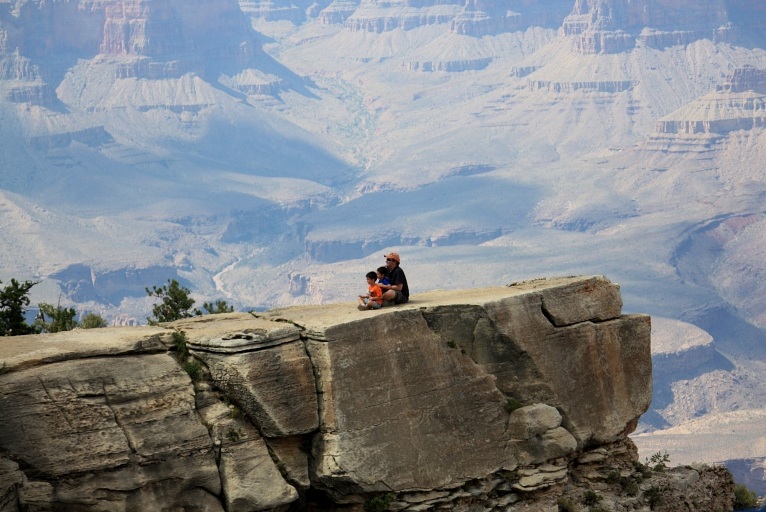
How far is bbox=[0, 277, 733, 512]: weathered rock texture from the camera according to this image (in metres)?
21.9

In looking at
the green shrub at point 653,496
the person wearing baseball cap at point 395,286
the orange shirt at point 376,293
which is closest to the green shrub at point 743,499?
the green shrub at point 653,496

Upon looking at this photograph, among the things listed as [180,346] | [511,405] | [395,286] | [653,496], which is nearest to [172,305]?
[395,286]

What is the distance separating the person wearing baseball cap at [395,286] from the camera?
83.7 ft

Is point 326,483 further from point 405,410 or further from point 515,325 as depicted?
point 515,325

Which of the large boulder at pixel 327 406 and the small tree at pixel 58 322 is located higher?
the small tree at pixel 58 322

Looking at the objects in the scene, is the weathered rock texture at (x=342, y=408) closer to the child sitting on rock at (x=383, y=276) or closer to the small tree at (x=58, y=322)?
the child sitting on rock at (x=383, y=276)

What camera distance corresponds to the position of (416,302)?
26031mm

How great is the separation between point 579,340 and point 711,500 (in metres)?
4.74

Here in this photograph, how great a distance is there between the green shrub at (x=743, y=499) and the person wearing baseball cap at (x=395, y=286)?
8635 mm

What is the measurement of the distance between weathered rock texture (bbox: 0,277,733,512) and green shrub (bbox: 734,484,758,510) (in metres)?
2.59

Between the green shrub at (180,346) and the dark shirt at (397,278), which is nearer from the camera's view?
the green shrub at (180,346)

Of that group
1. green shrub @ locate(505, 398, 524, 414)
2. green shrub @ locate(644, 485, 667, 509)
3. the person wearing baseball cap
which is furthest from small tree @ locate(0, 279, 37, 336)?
green shrub @ locate(644, 485, 667, 509)

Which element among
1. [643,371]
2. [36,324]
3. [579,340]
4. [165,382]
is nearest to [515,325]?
[579,340]

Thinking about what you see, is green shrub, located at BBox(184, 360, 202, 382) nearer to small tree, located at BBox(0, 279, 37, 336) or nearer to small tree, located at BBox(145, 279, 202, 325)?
small tree, located at BBox(0, 279, 37, 336)
